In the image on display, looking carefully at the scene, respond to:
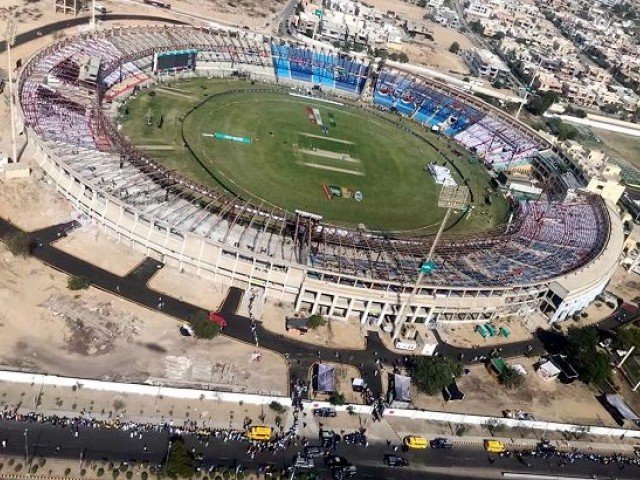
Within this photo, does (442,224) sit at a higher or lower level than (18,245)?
higher

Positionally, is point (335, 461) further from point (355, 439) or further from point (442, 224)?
point (442, 224)

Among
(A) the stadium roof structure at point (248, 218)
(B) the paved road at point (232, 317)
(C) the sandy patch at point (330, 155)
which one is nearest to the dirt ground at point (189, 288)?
(B) the paved road at point (232, 317)

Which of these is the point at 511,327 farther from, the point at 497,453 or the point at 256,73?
the point at 256,73

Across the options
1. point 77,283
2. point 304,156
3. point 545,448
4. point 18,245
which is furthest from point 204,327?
point 304,156

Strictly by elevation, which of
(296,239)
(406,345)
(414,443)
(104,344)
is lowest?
(104,344)

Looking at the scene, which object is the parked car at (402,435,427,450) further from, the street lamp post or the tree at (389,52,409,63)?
the tree at (389,52,409,63)

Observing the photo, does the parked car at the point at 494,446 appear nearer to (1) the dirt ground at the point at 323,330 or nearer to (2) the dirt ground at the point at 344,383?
(2) the dirt ground at the point at 344,383

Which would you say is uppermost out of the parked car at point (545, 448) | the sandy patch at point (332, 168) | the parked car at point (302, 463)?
the sandy patch at point (332, 168)
